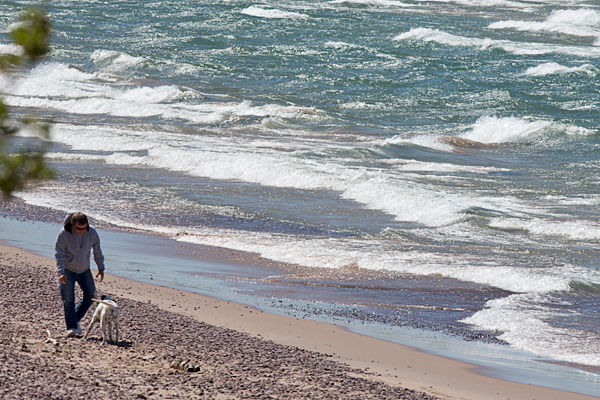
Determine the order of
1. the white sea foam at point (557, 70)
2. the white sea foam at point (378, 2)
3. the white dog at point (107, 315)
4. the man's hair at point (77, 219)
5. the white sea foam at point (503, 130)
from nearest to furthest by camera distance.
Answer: the white dog at point (107, 315)
the man's hair at point (77, 219)
the white sea foam at point (503, 130)
the white sea foam at point (557, 70)
the white sea foam at point (378, 2)

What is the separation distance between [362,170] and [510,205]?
4.60 metres

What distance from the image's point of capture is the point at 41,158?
3.89 meters

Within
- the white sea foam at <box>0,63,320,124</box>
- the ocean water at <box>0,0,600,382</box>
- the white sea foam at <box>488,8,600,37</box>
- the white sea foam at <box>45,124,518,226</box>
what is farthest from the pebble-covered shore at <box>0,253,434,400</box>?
the white sea foam at <box>488,8,600,37</box>

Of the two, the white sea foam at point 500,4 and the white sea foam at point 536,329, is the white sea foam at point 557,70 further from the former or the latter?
the white sea foam at point 536,329

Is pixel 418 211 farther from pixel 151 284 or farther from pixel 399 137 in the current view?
pixel 399 137

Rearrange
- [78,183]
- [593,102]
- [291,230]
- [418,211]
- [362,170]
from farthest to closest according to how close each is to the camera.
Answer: [593,102] → [362,170] → [78,183] → [418,211] → [291,230]

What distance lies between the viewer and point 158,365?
6.54m

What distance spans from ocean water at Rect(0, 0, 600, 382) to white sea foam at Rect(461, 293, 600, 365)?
0.04 m

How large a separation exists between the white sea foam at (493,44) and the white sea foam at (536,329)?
123 ft

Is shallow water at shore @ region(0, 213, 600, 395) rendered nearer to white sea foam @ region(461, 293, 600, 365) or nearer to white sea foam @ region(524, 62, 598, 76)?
white sea foam @ region(461, 293, 600, 365)

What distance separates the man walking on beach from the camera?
7082 mm

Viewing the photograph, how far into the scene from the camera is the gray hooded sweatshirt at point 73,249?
23.3 ft

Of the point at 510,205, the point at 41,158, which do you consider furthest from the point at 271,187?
the point at 41,158

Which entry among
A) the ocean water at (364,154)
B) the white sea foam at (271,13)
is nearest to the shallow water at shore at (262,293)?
the ocean water at (364,154)
